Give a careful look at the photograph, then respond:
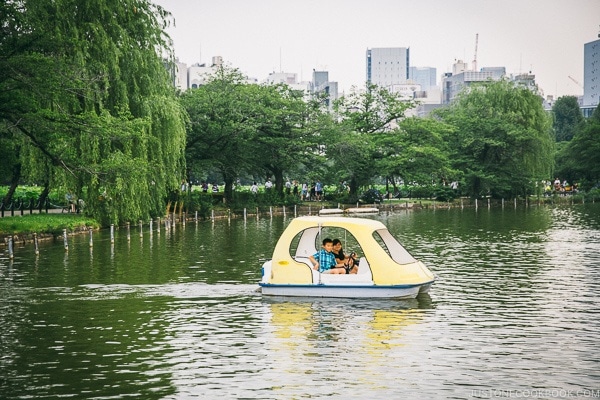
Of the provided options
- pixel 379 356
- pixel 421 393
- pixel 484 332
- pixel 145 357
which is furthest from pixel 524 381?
pixel 145 357

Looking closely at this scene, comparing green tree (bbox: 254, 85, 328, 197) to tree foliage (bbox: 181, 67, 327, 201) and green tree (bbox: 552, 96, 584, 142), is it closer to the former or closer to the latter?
tree foliage (bbox: 181, 67, 327, 201)

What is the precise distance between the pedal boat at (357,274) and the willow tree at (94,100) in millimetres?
17428

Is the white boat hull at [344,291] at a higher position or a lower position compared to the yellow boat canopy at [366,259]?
lower

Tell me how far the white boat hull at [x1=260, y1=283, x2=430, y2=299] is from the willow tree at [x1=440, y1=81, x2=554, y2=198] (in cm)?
7006

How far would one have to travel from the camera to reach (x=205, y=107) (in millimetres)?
70562

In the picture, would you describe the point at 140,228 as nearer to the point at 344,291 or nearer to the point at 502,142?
the point at 344,291

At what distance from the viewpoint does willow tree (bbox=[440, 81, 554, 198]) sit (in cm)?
9419

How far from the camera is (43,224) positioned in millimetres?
45750

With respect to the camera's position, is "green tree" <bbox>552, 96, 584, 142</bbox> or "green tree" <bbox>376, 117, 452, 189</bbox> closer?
"green tree" <bbox>376, 117, 452, 189</bbox>

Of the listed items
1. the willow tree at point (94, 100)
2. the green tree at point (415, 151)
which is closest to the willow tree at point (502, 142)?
the green tree at point (415, 151)

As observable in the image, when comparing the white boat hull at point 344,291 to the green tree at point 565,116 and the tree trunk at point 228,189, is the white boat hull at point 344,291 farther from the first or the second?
the green tree at point 565,116

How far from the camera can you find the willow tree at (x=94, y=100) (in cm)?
3925

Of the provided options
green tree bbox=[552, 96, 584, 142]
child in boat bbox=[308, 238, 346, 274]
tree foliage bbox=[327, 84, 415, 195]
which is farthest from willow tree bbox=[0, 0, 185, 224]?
green tree bbox=[552, 96, 584, 142]

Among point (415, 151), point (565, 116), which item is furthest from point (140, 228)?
point (565, 116)
